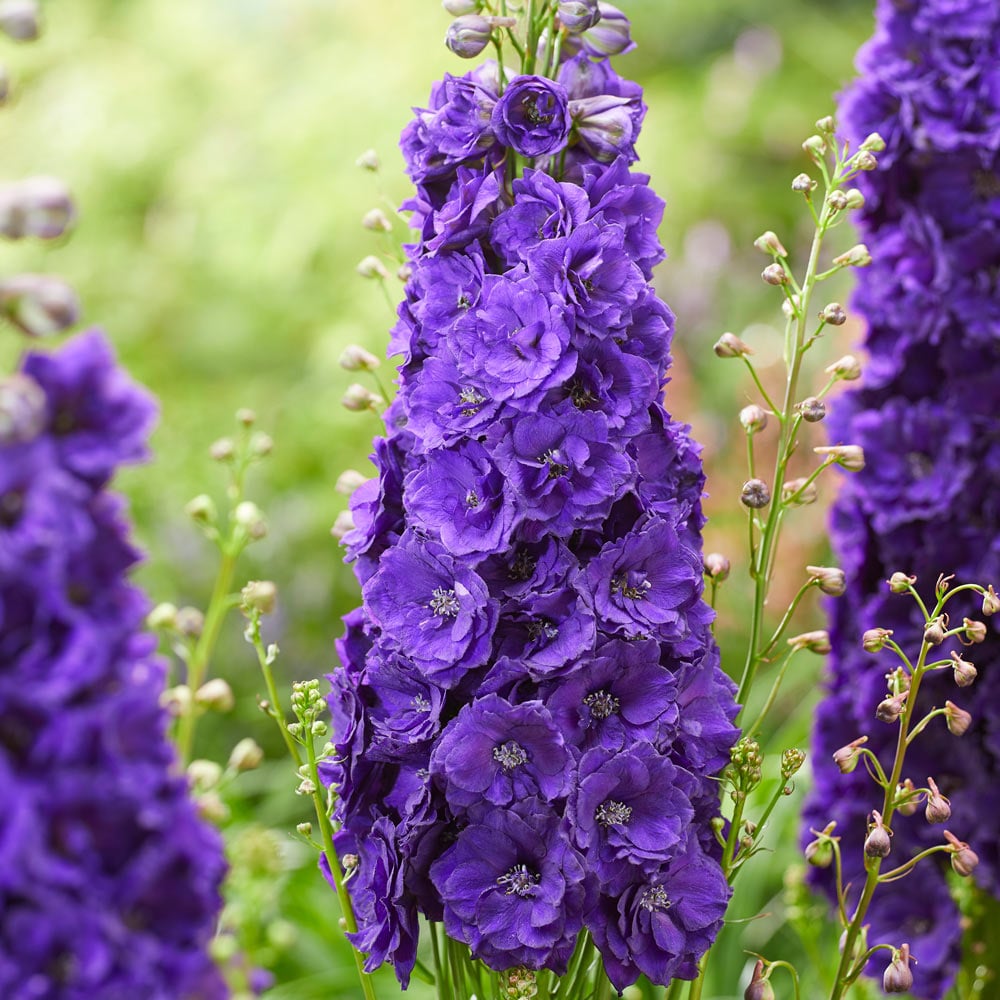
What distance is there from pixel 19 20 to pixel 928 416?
1.49 m

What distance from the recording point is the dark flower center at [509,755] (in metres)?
1.23

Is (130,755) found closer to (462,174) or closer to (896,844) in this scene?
(462,174)

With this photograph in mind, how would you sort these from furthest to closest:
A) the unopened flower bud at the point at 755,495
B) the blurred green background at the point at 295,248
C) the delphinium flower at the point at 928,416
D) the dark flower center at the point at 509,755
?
the blurred green background at the point at 295,248
the delphinium flower at the point at 928,416
the unopened flower bud at the point at 755,495
the dark flower center at the point at 509,755

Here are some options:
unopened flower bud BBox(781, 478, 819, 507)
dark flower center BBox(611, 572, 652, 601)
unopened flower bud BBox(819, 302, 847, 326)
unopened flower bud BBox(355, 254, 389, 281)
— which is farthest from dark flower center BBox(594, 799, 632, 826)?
unopened flower bud BBox(355, 254, 389, 281)

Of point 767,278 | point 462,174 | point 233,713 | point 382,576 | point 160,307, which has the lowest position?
point 233,713

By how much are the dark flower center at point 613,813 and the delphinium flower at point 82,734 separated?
0.43 meters

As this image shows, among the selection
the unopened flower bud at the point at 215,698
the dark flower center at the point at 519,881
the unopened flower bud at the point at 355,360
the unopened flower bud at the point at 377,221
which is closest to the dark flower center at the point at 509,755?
the dark flower center at the point at 519,881

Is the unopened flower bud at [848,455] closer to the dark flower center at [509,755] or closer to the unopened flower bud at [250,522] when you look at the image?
the dark flower center at [509,755]

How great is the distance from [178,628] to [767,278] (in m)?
0.78

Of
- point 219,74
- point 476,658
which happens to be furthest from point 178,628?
point 219,74

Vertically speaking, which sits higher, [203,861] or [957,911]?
[203,861]

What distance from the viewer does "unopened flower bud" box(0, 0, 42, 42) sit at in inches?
37.2

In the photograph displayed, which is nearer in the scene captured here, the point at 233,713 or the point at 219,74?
the point at 233,713

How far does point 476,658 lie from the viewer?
1246 mm
